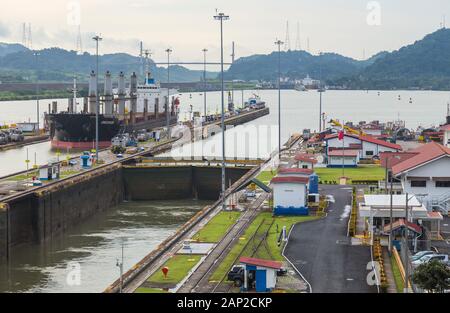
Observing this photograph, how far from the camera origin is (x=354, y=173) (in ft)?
196

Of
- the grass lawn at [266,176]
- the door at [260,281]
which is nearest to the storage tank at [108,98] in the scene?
the grass lawn at [266,176]

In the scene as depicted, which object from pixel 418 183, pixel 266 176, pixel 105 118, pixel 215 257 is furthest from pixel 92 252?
pixel 105 118

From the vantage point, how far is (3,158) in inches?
3098

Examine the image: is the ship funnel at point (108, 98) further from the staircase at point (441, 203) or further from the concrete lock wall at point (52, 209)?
the staircase at point (441, 203)

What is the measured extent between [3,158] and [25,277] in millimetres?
44804

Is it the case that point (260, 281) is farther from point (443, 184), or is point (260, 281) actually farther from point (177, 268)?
point (443, 184)

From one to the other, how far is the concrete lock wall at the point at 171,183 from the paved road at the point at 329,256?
21.8 metres

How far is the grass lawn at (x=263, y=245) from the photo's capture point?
29862 millimetres

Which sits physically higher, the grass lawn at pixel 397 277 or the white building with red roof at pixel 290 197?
the white building with red roof at pixel 290 197

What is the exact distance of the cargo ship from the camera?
90.9 metres

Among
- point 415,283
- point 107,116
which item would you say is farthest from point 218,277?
point 107,116

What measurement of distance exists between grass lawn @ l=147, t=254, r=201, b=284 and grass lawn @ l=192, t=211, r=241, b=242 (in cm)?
382

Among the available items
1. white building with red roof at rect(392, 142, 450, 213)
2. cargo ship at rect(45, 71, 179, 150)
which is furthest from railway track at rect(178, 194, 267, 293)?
cargo ship at rect(45, 71, 179, 150)

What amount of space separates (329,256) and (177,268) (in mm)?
5823
